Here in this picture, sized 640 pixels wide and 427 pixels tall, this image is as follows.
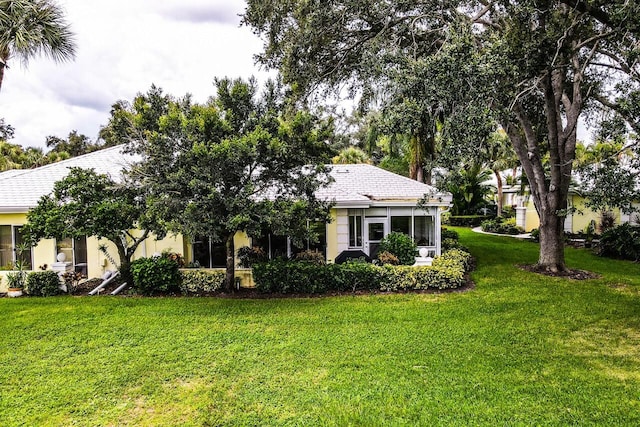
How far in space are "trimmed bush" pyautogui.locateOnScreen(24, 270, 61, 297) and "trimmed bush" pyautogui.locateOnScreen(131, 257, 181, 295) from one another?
2.62 m

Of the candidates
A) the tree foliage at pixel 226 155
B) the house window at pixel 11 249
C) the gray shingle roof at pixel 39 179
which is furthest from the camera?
the house window at pixel 11 249

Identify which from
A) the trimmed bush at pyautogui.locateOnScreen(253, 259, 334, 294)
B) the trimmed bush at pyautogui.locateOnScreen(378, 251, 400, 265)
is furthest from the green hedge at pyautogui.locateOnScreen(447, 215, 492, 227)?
the trimmed bush at pyautogui.locateOnScreen(253, 259, 334, 294)

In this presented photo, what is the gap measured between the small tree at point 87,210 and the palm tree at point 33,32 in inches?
140

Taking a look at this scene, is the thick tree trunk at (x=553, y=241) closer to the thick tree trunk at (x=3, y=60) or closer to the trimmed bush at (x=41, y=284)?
the trimmed bush at (x=41, y=284)

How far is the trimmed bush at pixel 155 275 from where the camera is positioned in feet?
39.0

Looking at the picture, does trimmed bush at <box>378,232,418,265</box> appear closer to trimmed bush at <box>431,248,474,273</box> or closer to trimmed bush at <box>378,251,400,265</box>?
trimmed bush at <box>378,251,400,265</box>

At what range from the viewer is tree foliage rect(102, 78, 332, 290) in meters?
10.0

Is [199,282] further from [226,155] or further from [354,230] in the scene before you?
[354,230]

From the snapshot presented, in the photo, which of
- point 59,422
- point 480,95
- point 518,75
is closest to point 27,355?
point 59,422

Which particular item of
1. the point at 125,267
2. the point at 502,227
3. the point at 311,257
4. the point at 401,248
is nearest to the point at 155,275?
the point at 125,267

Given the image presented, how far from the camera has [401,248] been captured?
13789mm

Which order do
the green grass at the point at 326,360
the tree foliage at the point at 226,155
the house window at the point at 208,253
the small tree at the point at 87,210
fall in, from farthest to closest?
1. the house window at the point at 208,253
2. the small tree at the point at 87,210
3. the tree foliage at the point at 226,155
4. the green grass at the point at 326,360

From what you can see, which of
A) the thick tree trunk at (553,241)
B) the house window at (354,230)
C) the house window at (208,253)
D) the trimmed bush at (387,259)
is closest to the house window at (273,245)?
the house window at (208,253)

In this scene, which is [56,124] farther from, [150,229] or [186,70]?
[150,229]
